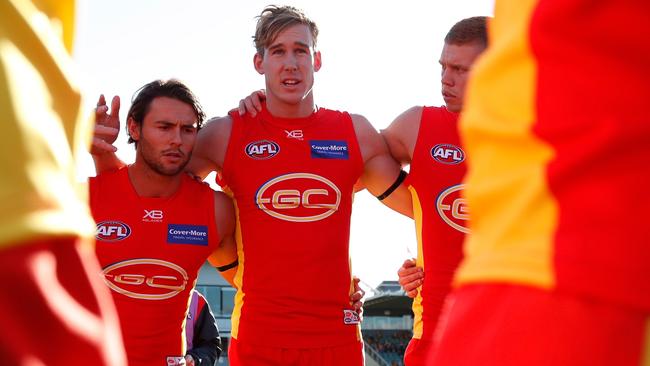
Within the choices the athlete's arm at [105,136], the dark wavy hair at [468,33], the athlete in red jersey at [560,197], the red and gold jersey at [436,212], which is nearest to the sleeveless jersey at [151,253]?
A: the athlete's arm at [105,136]

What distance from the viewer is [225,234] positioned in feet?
19.3

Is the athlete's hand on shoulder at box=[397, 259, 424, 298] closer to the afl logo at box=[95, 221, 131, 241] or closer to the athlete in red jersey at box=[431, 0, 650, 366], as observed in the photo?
the afl logo at box=[95, 221, 131, 241]

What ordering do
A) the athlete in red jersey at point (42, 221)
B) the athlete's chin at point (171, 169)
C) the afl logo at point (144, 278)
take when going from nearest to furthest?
the athlete in red jersey at point (42, 221) < the afl logo at point (144, 278) < the athlete's chin at point (171, 169)

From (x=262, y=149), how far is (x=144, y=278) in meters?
1.12

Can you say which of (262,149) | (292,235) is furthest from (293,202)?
(262,149)

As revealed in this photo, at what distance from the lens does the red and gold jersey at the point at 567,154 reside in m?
1.18

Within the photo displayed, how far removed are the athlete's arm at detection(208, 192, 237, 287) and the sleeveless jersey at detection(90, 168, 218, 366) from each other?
4 cm

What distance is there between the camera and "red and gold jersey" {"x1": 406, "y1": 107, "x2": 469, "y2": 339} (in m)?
5.50

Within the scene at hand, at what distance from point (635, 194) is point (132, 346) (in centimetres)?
474

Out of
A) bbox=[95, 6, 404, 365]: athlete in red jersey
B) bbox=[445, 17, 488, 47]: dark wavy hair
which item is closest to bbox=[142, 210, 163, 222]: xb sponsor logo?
bbox=[95, 6, 404, 365]: athlete in red jersey

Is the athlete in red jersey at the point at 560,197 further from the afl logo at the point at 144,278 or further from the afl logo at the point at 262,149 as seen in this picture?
the afl logo at the point at 262,149

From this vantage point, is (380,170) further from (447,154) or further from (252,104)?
(252,104)

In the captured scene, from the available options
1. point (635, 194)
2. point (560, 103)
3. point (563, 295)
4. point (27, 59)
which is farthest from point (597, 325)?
point (27, 59)

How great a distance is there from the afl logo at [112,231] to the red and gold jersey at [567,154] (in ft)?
14.9
